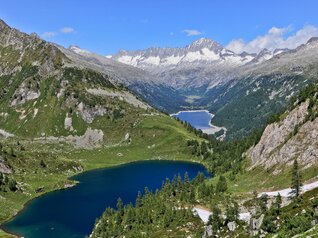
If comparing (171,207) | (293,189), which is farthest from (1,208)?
(293,189)

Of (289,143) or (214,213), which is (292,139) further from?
(214,213)

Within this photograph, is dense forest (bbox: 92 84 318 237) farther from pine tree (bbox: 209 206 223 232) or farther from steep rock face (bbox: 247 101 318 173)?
steep rock face (bbox: 247 101 318 173)

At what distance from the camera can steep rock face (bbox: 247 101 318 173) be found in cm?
15525

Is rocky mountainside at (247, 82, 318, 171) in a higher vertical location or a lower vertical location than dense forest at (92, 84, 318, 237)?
higher

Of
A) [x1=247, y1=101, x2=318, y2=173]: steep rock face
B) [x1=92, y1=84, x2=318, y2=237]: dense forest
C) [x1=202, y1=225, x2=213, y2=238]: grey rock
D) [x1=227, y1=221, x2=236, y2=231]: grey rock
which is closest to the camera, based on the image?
[x1=92, y1=84, x2=318, y2=237]: dense forest

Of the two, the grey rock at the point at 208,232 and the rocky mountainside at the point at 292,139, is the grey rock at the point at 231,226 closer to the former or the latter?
the grey rock at the point at 208,232

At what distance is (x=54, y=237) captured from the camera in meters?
145

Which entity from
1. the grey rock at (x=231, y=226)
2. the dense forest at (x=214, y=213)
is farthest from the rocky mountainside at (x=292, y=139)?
the grey rock at (x=231, y=226)

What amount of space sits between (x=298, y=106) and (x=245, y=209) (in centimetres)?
7417

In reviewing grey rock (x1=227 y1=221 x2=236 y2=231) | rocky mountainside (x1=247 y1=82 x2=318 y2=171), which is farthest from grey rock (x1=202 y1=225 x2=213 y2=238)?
rocky mountainside (x1=247 y1=82 x2=318 y2=171)

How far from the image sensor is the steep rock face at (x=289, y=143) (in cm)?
15525

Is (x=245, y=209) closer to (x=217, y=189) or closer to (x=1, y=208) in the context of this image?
(x=217, y=189)

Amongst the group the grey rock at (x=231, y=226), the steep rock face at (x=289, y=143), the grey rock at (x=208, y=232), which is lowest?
the grey rock at (x=208, y=232)

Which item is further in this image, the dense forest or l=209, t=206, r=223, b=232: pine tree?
l=209, t=206, r=223, b=232: pine tree
